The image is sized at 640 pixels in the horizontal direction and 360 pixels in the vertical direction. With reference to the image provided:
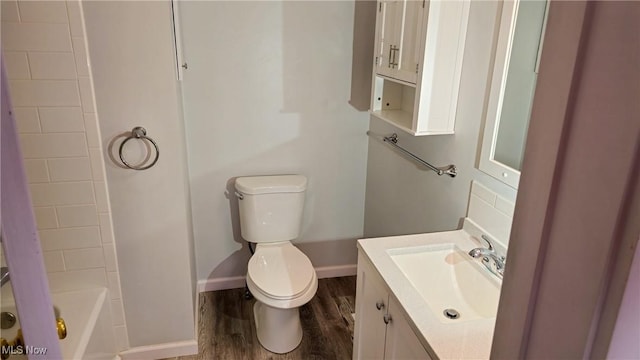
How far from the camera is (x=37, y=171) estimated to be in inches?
70.1

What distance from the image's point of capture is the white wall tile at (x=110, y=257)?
1959mm

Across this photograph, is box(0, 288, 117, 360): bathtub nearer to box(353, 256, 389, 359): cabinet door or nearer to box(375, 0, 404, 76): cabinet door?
box(353, 256, 389, 359): cabinet door

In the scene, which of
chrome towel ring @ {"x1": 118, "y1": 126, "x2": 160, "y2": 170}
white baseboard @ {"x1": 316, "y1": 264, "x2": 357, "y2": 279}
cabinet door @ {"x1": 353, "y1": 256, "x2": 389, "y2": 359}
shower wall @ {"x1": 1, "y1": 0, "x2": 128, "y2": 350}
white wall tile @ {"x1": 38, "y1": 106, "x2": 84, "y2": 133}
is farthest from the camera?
white baseboard @ {"x1": 316, "y1": 264, "x2": 357, "y2": 279}

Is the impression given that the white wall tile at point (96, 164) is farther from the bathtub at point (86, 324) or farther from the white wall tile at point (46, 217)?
the bathtub at point (86, 324)

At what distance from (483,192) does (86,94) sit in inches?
62.6

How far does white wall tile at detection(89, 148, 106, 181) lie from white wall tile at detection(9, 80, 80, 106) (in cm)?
21

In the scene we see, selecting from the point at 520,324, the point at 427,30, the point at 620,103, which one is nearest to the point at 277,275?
the point at 427,30

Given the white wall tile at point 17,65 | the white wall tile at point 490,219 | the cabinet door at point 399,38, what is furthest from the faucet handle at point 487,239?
the white wall tile at point 17,65

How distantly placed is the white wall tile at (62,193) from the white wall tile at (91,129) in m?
0.18

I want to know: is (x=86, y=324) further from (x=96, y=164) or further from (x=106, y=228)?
(x=96, y=164)

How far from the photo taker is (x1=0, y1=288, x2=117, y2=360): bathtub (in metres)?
1.71

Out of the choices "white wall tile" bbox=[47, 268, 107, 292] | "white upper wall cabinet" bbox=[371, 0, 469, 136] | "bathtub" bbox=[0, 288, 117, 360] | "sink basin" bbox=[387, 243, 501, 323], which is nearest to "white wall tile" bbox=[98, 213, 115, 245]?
"white wall tile" bbox=[47, 268, 107, 292]

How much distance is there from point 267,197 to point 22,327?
5.93 feet

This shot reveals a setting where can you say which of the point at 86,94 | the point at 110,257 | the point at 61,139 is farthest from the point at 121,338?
the point at 86,94
